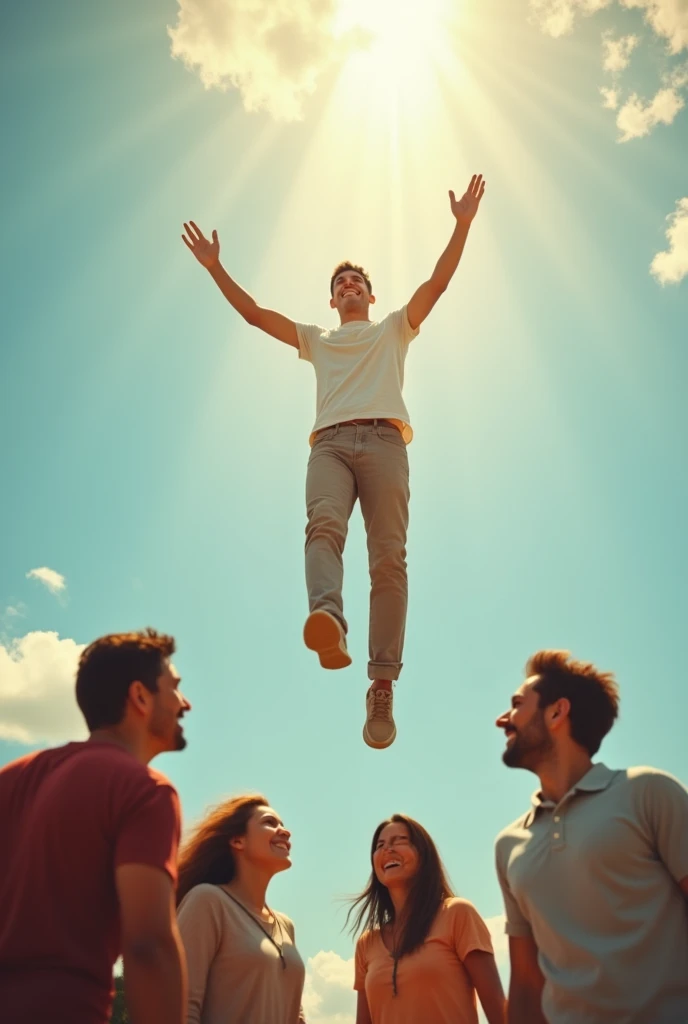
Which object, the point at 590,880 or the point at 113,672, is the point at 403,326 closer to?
the point at 113,672

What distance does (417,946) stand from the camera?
4.83 meters

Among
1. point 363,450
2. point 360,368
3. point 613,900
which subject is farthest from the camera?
point 360,368

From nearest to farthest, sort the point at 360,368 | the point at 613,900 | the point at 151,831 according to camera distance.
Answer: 1. the point at 151,831
2. the point at 613,900
3. the point at 360,368

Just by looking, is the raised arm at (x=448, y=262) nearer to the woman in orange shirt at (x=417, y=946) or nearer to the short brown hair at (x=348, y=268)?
the short brown hair at (x=348, y=268)

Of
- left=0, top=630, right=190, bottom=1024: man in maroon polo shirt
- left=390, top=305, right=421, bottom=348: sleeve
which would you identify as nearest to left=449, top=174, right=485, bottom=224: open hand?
left=390, top=305, right=421, bottom=348: sleeve

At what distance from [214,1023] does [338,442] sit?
3.95 m

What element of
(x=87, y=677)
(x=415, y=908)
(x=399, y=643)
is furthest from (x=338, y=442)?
(x=87, y=677)

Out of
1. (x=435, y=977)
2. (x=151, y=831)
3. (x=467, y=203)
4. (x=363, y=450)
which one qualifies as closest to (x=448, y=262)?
(x=467, y=203)

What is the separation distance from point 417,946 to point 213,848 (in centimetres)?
117

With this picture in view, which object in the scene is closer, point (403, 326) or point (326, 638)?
point (326, 638)

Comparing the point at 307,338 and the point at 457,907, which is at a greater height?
the point at 307,338

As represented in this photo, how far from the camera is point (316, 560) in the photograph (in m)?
6.43

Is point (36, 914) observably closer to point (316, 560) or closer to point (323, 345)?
point (316, 560)

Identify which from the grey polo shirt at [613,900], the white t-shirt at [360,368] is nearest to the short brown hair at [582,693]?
the grey polo shirt at [613,900]
